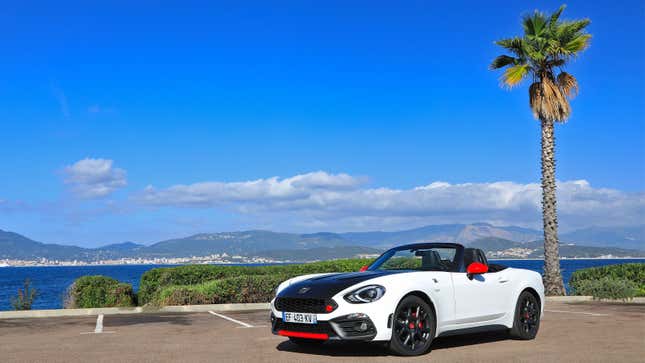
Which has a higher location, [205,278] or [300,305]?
[205,278]

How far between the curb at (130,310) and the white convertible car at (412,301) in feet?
26.3

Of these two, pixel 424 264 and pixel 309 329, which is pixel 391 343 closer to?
pixel 309 329

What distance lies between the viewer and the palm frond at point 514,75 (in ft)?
75.5

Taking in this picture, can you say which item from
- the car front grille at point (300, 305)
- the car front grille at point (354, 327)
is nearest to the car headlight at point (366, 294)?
the car front grille at point (354, 327)

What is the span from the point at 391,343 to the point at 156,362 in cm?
288

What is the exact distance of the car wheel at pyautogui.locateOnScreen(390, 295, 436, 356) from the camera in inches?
341

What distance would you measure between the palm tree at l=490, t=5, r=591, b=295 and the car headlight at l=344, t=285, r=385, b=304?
50.3 feet

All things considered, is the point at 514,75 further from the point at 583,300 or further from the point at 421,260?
the point at 421,260

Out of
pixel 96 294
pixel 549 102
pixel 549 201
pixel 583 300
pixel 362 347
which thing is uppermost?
pixel 549 102

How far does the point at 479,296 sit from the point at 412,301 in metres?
1.50

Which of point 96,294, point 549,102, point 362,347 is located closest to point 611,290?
point 549,102

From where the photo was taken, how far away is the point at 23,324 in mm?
14023

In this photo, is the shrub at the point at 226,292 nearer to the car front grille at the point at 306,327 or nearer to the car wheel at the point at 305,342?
the car wheel at the point at 305,342

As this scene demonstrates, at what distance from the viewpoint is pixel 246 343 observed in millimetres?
10367
